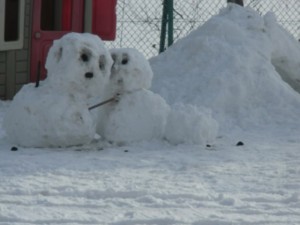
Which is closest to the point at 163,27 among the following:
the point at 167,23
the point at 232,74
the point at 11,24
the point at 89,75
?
the point at 167,23

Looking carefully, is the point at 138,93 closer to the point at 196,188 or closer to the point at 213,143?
the point at 213,143

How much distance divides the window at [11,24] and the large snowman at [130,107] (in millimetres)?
3136

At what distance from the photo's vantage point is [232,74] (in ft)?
27.3

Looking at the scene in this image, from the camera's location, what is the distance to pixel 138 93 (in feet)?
21.5

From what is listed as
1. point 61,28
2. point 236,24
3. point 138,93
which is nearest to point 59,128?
point 138,93

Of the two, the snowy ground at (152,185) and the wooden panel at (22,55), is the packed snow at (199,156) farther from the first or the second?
the wooden panel at (22,55)

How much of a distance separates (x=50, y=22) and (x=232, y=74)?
11.9 feet

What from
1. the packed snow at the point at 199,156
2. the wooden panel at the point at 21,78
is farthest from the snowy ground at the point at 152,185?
the wooden panel at the point at 21,78

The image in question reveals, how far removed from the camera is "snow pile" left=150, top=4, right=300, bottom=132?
7.98 metres

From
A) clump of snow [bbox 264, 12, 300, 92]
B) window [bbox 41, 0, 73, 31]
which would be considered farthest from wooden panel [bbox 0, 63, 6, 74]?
clump of snow [bbox 264, 12, 300, 92]

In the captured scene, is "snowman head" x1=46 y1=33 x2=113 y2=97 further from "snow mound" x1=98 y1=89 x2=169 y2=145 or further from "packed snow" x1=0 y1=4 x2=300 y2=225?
"snow mound" x1=98 y1=89 x2=169 y2=145

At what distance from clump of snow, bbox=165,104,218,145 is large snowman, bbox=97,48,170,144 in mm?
124

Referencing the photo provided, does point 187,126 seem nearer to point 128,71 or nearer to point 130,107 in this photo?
point 130,107

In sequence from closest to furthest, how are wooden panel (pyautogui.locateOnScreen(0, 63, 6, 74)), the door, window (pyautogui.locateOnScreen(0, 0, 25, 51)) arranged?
window (pyautogui.locateOnScreen(0, 0, 25, 51)) < wooden panel (pyautogui.locateOnScreen(0, 63, 6, 74)) < the door
